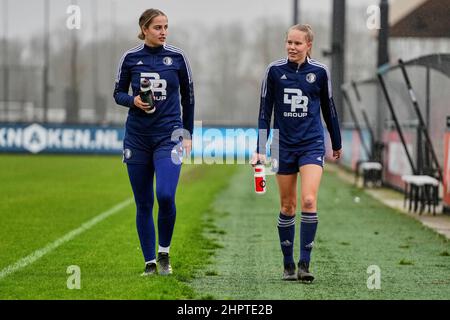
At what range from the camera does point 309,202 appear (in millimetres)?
9930

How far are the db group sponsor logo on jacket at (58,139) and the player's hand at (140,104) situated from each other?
3596 cm

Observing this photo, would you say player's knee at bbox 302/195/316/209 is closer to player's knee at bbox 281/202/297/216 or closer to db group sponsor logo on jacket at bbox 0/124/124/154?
player's knee at bbox 281/202/297/216

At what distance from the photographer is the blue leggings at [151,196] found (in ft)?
32.5

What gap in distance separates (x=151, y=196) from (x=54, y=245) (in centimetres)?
337

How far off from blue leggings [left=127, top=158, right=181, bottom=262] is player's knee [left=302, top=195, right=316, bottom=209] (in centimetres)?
106

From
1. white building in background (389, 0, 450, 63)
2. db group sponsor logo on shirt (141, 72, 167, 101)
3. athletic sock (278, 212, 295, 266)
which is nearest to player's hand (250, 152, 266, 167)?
athletic sock (278, 212, 295, 266)

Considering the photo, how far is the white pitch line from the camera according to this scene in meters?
11.0

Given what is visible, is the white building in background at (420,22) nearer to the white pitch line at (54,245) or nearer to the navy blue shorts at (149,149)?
the white pitch line at (54,245)

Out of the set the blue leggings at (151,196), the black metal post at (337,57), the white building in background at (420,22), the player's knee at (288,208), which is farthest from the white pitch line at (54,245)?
the black metal post at (337,57)

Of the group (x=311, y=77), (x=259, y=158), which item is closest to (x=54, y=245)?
(x=259, y=158)

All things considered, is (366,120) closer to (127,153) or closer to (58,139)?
(127,153)

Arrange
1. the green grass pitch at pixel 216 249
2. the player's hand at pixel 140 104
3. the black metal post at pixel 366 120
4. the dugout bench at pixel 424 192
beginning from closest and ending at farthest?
the green grass pitch at pixel 216 249 → the player's hand at pixel 140 104 → the dugout bench at pixel 424 192 → the black metal post at pixel 366 120

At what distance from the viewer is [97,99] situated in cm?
6378
